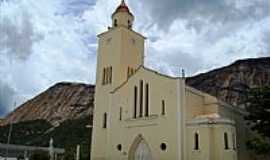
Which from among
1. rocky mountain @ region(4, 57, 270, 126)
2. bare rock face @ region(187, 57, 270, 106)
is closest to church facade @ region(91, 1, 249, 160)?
rocky mountain @ region(4, 57, 270, 126)

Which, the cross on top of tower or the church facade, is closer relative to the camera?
the church facade

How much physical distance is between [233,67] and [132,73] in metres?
62.2

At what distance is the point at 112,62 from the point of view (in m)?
36.8

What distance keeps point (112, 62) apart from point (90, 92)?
82.5 metres

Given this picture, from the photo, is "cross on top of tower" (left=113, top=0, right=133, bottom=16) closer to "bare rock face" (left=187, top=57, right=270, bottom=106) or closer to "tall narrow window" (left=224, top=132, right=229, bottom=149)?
"tall narrow window" (left=224, top=132, right=229, bottom=149)

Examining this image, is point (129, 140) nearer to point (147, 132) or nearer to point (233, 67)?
point (147, 132)

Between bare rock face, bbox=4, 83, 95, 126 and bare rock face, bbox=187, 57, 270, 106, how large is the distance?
34.4 m

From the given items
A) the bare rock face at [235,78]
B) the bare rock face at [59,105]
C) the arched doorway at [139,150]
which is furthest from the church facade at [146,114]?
→ the bare rock face at [59,105]

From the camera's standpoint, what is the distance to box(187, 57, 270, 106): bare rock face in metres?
82.8

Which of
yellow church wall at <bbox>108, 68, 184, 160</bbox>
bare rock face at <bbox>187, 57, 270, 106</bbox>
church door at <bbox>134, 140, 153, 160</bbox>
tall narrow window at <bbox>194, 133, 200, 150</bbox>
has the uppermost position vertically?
bare rock face at <bbox>187, 57, 270, 106</bbox>

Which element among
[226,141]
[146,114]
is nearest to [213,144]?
[226,141]

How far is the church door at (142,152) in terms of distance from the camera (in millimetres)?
31216

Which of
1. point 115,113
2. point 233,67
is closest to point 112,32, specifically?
point 115,113

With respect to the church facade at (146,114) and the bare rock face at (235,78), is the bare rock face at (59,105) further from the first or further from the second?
the church facade at (146,114)
